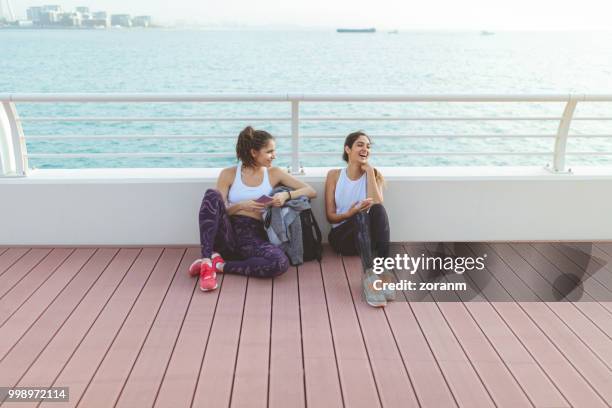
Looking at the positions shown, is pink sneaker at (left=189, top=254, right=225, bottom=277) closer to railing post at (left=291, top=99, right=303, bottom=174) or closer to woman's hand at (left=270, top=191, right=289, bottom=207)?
woman's hand at (left=270, top=191, right=289, bottom=207)

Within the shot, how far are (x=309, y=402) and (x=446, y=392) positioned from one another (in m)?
0.55

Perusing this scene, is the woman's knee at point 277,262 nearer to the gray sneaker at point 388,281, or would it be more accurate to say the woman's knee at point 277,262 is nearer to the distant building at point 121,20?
the gray sneaker at point 388,281

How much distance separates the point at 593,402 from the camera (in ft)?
7.36

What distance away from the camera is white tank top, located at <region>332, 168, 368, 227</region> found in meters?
3.68

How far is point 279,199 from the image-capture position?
11.6 ft

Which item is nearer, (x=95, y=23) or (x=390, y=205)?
(x=390, y=205)

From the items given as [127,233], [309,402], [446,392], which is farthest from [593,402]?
[127,233]

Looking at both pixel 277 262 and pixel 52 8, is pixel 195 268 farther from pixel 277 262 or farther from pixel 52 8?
pixel 52 8

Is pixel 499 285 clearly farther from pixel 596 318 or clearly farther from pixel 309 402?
pixel 309 402

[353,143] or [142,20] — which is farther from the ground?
[142,20]

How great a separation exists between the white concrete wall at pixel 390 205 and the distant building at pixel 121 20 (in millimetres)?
32897

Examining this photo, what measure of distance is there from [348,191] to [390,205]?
366 mm

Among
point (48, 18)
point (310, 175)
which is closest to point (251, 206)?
point (310, 175)

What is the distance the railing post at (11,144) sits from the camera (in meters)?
3.68
